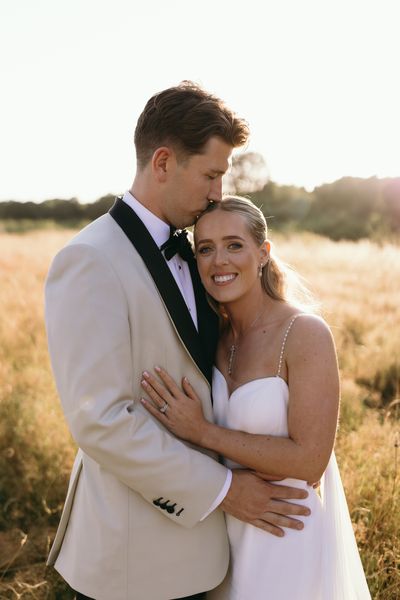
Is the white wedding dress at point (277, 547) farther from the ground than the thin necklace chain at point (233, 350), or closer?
closer

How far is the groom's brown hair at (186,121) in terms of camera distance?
2.39 m

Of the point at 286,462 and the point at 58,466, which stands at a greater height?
the point at 286,462

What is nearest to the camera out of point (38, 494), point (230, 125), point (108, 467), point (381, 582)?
point (108, 467)

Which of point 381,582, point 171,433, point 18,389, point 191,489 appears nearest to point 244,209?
point 171,433

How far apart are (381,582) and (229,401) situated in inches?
50.6

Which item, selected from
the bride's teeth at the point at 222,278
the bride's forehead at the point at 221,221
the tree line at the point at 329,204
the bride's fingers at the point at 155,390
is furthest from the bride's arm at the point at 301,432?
the tree line at the point at 329,204

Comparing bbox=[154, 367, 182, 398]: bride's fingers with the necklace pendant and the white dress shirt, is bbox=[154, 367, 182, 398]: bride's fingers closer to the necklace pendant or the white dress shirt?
the white dress shirt

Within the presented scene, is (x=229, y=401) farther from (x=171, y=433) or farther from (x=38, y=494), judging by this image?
(x=38, y=494)

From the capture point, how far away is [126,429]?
204 cm

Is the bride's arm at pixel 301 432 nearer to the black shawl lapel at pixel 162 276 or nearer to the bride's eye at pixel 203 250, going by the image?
the black shawl lapel at pixel 162 276

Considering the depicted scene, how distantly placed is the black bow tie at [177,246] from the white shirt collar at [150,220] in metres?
0.04

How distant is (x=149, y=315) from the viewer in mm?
2219

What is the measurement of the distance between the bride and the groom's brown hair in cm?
34

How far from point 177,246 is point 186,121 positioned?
48cm
